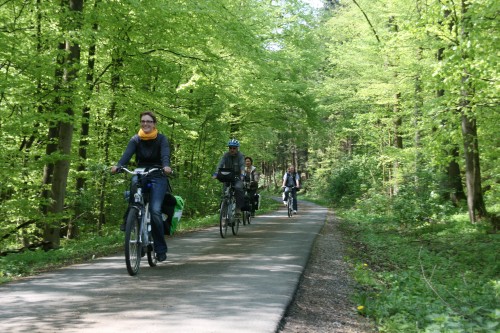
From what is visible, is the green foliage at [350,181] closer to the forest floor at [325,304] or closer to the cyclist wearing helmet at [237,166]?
the cyclist wearing helmet at [237,166]

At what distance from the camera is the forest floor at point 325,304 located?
4309mm

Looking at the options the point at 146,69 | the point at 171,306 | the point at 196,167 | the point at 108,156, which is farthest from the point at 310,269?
the point at 196,167

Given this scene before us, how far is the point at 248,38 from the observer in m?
11.6

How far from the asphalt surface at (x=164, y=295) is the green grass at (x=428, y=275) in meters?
1.11

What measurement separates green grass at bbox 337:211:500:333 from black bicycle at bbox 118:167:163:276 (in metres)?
2.93

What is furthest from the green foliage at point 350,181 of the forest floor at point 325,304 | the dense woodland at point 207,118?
the forest floor at point 325,304

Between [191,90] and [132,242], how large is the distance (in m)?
11.1

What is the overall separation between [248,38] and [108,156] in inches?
267

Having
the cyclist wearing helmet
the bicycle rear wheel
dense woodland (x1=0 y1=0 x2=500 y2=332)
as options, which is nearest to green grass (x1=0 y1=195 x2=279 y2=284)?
dense woodland (x1=0 y1=0 x2=500 y2=332)

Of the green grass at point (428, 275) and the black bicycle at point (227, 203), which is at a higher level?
the black bicycle at point (227, 203)

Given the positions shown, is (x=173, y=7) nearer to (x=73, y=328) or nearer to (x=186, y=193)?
(x=73, y=328)

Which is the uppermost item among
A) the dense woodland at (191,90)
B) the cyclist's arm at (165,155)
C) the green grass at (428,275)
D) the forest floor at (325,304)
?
the dense woodland at (191,90)

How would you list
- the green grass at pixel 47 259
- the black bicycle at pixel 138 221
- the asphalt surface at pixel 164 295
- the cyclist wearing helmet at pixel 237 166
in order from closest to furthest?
the asphalt surface at pixel 164 295 → the black bicycle at pixel 138 221 → the green grass at pixel 47 259 → the cyclist wearing helmet at pixel 237 166

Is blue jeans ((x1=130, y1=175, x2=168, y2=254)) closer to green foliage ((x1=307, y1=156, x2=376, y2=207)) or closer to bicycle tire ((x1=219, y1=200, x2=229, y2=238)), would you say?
bicycle tire ((x1=219, y1=200, x2=229, y2=238))
